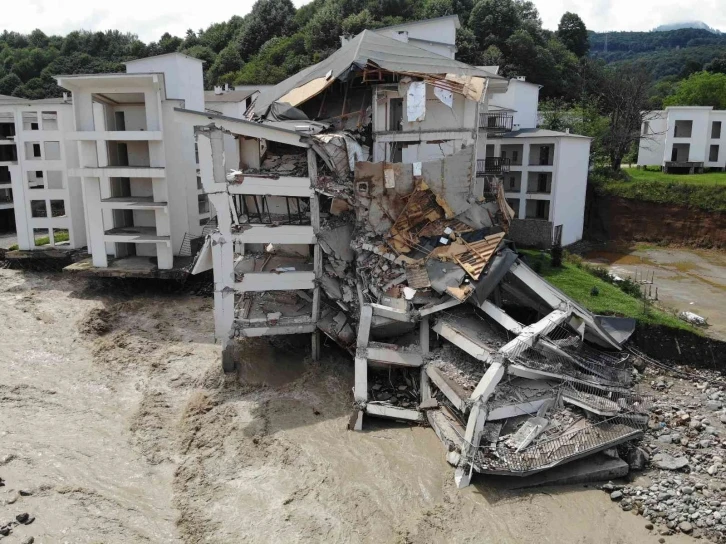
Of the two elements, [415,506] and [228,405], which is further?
[228,405]

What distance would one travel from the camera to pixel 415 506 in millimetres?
13602

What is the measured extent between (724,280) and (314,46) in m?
44.8

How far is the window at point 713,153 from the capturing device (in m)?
45.8

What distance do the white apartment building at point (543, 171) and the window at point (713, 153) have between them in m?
16.5

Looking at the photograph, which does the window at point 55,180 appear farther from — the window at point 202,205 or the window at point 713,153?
the window at point 713,153

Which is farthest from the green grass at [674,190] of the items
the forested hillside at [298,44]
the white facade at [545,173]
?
the forested hillside at [298,44]

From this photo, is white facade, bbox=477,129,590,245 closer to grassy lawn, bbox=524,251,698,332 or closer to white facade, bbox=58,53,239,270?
grassy lawn, bbox=524,251,698,332

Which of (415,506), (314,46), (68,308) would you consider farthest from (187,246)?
(314,46)

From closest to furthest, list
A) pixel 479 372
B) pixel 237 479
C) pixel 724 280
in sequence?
pixel 237 479 → pixel 479 372 → pixel 724 280

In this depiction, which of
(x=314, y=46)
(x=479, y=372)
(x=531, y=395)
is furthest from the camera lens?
(x=314, y=46)

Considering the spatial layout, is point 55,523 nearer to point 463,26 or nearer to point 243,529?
point 243,529

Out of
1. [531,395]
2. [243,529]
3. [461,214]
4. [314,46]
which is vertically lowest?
[243,529]

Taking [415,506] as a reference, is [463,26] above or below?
above

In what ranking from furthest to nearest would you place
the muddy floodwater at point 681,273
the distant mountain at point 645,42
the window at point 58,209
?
the distant mountain at point 645,42 < the window at point 58,209 < the muddy floodwater at point 681,273
